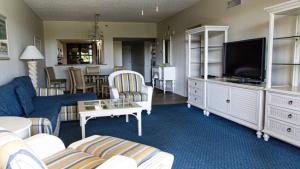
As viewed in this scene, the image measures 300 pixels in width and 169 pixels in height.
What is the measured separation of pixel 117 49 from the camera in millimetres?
11719

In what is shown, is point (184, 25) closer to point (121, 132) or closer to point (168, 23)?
point (168, 23)

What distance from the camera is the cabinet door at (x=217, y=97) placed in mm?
4087

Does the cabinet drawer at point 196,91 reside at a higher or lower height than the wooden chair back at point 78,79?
lower

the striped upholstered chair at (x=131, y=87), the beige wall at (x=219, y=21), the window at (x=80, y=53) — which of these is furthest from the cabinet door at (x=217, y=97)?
the window at (x=80, y=53)

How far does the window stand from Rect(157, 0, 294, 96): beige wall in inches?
184

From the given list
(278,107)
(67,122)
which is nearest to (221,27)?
(278,107)

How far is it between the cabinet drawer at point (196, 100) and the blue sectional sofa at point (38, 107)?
2.22 meters

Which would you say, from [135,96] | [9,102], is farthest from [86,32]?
[9,102]

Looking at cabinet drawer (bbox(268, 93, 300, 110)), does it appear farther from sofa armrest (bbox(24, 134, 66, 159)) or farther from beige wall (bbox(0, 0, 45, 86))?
beige wall (bbox(0, 0, 45, 86))

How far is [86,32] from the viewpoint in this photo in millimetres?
8664

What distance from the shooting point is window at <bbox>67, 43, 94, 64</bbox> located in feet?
37.4

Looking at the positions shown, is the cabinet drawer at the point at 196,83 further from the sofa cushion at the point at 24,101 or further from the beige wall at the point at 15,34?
the beige wall at the point at 15,34

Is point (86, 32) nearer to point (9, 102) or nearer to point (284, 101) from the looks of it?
point (9, 102)

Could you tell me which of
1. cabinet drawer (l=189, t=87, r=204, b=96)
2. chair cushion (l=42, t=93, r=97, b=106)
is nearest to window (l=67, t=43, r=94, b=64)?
chair cushion (l=42, t=93, r=97, b=106)
